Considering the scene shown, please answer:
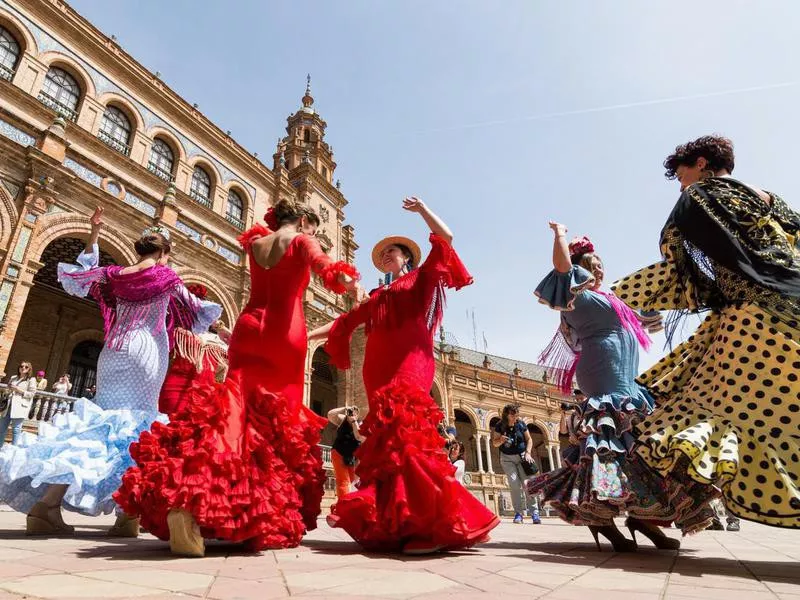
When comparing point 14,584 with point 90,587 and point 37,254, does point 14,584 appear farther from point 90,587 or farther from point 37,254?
point 37,254

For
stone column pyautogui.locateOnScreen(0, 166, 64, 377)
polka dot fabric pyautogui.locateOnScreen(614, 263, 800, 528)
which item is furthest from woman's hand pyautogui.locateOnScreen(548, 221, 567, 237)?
stone column pyautogui.locateOnScreen(0, 166, 64, 377)

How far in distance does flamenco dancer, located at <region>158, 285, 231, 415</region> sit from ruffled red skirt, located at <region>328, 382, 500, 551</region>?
1.95 metres

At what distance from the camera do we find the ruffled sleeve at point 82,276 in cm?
335

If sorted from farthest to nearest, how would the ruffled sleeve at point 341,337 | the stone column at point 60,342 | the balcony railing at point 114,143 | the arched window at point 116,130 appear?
the stone column at point 60,342
the arched window at point 116,130
the balcony railing at point 114,143
the ruffled sleeve at point 341,337

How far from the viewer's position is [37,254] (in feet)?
33.4

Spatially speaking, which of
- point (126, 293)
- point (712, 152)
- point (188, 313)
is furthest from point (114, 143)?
point (712, 152)

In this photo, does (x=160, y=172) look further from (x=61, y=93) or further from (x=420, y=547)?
(x=420, y=547)

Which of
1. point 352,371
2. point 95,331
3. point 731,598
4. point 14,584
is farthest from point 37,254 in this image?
point 731,598

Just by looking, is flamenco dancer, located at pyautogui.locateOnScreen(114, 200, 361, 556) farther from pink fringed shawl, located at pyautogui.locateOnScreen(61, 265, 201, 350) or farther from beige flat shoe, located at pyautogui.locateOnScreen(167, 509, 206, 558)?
pink fringed shawl, located at pyautogui.locateOnScreen(61, 265, 201, 350)

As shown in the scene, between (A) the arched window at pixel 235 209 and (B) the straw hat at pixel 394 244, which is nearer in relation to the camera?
(B) the straw hat at pixel 394 244

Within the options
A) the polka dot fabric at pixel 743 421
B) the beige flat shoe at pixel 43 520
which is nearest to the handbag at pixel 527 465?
the polka dot fabric at pixel 743 421

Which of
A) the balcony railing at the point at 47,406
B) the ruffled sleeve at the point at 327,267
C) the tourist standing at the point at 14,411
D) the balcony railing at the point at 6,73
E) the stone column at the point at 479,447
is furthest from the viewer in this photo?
the stone column at the point at 479,447

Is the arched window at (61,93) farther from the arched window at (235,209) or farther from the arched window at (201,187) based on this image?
the arched window at (235,209)

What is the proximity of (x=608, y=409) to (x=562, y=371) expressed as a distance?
76 centimetres
